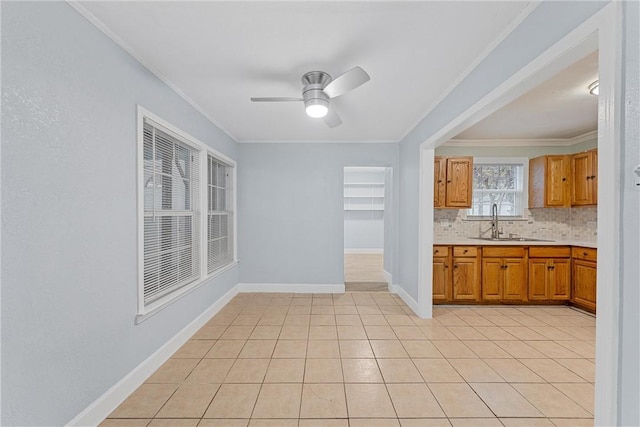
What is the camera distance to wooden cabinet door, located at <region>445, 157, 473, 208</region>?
4.25 meters

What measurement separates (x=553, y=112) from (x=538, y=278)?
7.30 feet

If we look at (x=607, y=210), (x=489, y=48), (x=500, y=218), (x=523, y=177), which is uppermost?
(x=489, y=48)

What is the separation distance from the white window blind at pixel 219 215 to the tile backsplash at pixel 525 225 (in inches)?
131

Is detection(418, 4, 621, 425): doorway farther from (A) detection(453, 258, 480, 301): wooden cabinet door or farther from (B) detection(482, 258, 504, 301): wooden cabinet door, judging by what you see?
(B) detection(482, 258, 504, 301): wooden cabinet door

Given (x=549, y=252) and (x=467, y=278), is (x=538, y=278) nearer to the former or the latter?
(x=549, y=252)

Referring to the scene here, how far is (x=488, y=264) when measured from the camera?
3.94 meters

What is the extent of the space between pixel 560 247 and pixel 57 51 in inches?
218

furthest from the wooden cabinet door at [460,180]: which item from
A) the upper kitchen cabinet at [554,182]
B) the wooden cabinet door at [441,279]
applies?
the upper kitchen cabinet at [554,182]

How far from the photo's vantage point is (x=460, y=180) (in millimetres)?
4266

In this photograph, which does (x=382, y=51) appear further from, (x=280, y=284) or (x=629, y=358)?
(x=280, y=284)

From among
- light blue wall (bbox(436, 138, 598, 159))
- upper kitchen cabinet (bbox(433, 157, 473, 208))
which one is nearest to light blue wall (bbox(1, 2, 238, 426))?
upper kitchen cabinet (bbox(433, 157, 473, 208))

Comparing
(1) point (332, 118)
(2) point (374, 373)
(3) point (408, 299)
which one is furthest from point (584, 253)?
(1) point (332, 118)

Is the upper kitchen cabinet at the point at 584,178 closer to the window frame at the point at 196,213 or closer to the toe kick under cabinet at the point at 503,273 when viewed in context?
the toe kick under cabinet at the point at 503,273

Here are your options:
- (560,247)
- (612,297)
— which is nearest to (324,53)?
(612,297)
